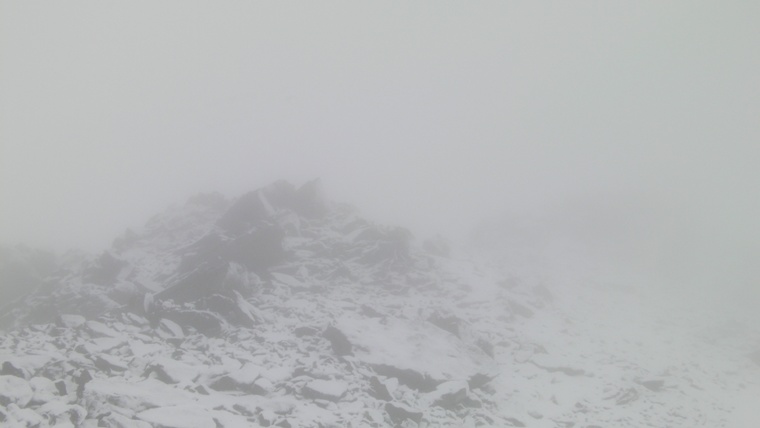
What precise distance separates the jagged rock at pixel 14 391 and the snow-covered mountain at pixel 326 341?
0.15 ft

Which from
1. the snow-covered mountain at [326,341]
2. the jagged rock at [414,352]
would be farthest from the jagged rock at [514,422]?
the jagged rock at [414,352]

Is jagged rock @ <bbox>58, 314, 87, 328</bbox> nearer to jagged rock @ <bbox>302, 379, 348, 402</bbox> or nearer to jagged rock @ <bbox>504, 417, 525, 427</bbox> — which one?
jagged rock @ <bbox>302, 379, 348, 402</bbox>

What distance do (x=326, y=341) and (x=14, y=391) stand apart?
10.7m

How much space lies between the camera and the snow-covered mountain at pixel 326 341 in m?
13.2

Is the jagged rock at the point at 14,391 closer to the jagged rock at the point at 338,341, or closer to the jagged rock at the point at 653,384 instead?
the jagged rock at the point at 338,341

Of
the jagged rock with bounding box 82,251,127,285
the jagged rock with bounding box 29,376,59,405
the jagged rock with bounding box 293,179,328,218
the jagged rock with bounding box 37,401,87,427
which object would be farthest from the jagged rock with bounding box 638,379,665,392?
the jagged rock with bounding box 82,251,127,285

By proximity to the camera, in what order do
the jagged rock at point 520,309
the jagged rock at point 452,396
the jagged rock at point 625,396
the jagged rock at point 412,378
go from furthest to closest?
1. the jagged rock at point 520,309
2. the jagged rock at point 625,396
3. the jagged rock at point 412,378
4. the jagged rock at point 452,396

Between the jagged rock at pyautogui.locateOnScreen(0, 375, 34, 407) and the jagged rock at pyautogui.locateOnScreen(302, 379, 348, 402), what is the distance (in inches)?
316

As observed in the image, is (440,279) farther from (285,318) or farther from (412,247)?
(285,318)

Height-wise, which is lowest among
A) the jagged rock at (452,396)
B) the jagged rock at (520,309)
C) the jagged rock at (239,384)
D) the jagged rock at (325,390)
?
the jagged rock at (520,309)

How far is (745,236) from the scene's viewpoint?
5325 cm

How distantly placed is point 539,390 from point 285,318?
41.5ft

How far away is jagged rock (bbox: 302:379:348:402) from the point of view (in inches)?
569

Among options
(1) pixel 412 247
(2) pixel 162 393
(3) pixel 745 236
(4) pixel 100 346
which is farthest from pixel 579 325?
(3) pixel 745 236
